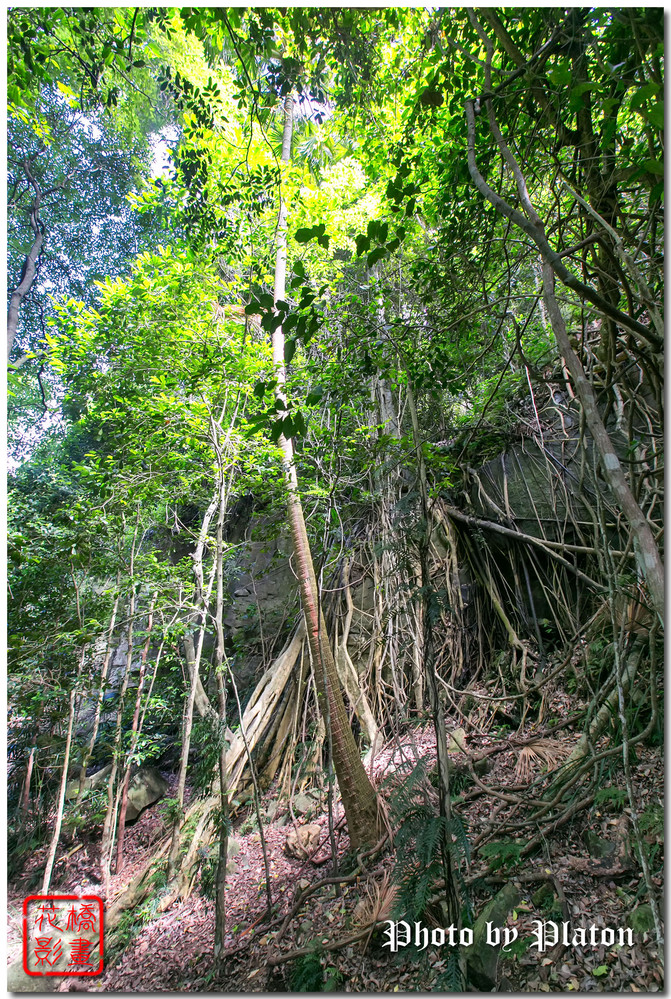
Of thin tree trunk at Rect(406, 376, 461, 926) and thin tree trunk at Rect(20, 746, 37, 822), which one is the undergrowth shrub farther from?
thin tree trunk at Rect(20, 746, 37, 822)

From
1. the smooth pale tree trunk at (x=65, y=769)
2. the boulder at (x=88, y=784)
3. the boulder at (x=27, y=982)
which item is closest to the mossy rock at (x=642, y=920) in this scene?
the boulder at (x=27, y=982)

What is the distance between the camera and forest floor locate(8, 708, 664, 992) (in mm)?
1392

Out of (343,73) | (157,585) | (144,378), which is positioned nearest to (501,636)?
(157,585)

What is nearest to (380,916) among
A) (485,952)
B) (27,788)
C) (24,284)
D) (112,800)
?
(485,952)

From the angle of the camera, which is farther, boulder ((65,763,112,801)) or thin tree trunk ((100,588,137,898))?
boulder ((65,763,112,801))

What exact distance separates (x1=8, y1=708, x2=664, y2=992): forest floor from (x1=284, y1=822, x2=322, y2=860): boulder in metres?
0.05

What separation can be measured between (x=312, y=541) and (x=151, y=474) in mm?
1563

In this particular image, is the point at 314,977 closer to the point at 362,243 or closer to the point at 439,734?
the point at 439,734

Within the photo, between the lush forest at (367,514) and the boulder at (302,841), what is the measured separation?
0.08 feet

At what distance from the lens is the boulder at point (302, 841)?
8.94 feet

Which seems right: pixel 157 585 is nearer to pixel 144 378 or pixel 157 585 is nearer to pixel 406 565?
pixel 144 378

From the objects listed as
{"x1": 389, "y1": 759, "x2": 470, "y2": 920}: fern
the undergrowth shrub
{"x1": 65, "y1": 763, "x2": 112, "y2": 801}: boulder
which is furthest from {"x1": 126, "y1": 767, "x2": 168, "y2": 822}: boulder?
{"x1": 389, "y1": 759, "x2": 470, "y2": 920}: fern

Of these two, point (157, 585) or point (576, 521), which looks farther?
point (157, 585)

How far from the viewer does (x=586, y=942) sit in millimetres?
1402
